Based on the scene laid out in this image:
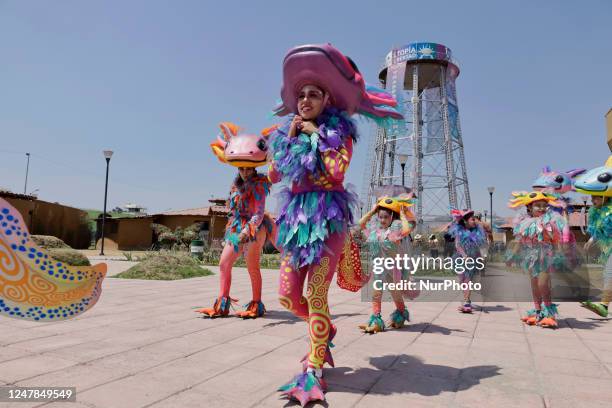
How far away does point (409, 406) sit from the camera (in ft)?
8.10

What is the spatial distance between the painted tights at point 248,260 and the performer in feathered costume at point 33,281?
3256mm

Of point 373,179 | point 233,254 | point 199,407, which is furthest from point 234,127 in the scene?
point 373,179

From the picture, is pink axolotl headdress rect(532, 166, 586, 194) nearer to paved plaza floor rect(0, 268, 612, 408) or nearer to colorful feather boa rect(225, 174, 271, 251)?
paved plaza floor rect(0, 268, 612, 408)

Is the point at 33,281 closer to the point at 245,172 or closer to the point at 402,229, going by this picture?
the point at 245,172

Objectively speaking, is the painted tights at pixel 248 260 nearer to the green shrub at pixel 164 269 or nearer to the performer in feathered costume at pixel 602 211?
the performer in feathered costume at pixel 602 211

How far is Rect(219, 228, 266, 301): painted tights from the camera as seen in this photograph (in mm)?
5359

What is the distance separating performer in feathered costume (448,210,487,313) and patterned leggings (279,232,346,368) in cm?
427

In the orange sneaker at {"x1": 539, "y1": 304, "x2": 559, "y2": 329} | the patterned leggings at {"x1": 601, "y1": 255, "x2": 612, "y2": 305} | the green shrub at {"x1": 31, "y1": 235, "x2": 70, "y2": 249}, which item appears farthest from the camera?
the green shrub at {"x1": 31, "y1": 235, "x2": 70, "y2": 249}

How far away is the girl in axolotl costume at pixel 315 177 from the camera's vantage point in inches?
112

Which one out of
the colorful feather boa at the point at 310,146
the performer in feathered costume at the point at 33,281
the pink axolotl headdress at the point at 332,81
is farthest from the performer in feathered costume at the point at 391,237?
the performer in feathered costume at the point at 33,281

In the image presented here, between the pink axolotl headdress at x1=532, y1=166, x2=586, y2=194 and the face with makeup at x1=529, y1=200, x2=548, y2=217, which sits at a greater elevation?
the pink axolotl headdress at x1=532, y1=166, x2=586, y2=194

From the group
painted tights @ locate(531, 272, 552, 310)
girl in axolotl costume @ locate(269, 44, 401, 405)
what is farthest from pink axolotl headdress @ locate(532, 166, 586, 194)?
girl in axolotl costume @ locate(269, 44, 401, 405)

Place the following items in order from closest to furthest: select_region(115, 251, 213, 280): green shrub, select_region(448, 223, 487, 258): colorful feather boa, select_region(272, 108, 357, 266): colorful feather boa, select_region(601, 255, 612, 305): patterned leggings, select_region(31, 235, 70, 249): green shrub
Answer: select_region(272, 108, 357, 266): colorful feather boa < select_region(601, 255, 612, 305): patterned leggings < select_region(448, 223, 487, 258): colorful feather boa < select_region(115, 251, 213, 280): green shrub < select_region(31, 235, 70, 249): green shrub

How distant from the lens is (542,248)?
528 cm
